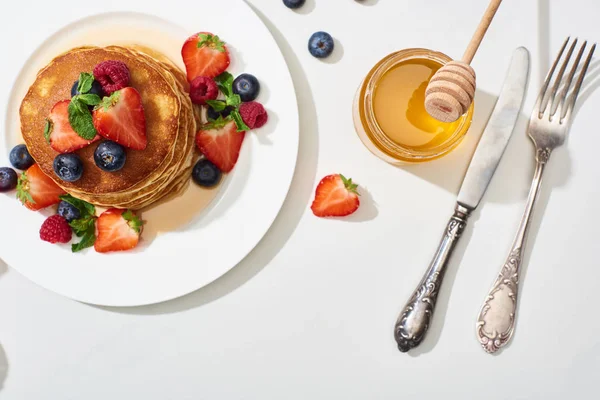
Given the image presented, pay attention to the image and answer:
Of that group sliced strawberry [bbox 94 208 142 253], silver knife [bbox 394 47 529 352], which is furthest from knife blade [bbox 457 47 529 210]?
sliced strawberry [bbox 94 208 142 253]

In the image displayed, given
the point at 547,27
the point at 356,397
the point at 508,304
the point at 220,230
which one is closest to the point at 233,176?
the point at 220,230

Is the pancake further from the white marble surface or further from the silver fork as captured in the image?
the silver fork

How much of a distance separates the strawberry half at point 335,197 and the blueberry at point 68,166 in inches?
28.8

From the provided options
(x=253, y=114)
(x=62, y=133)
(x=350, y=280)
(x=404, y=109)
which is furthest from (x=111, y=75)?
(x=350, y=280)

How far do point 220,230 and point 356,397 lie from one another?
0.76 m

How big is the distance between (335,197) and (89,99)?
2.61 ft

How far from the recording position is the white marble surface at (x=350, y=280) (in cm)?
168

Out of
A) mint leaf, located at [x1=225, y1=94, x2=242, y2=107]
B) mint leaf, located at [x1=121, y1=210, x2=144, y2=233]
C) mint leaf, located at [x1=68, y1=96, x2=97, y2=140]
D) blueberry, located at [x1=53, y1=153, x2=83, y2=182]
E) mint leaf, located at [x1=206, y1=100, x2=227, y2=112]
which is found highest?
mint leaf, located at [x1=225, y1=94, x2=242, y2=107]

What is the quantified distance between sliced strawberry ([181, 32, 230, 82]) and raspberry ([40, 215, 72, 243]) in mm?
645

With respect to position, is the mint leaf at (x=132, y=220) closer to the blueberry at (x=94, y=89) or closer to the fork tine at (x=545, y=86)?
the blueberry at (x=94, y=89)

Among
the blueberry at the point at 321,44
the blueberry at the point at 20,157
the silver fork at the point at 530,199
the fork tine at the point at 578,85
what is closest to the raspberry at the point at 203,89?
the blueberry at the point at 321,44

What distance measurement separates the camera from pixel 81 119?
1339mm

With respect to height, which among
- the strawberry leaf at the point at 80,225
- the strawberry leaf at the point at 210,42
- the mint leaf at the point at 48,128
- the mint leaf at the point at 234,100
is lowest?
the strawberry leaf at the point at 80,225

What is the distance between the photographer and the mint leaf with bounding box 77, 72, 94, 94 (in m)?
1.35
